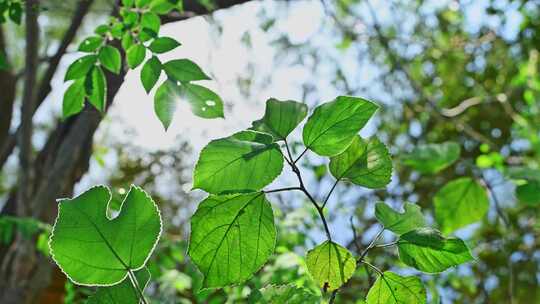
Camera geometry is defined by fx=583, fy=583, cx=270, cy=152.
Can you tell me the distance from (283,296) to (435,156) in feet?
1.61

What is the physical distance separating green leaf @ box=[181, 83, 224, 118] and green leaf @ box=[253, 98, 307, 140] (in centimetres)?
→ 15

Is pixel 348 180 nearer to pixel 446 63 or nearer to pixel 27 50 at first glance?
pixel 27 50

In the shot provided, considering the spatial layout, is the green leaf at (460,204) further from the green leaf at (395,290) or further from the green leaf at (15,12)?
the green leaf at (15,12)

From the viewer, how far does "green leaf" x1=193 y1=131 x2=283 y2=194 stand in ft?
0.93

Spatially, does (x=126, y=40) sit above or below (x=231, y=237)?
above

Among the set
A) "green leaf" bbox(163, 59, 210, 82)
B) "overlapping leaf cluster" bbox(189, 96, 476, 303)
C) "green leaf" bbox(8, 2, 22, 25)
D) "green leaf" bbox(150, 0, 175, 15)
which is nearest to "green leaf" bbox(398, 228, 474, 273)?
"overlapping leaf cluster" bbox(189, 96, 476, 303)

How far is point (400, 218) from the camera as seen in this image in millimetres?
332

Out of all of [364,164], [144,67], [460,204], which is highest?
[144,67]

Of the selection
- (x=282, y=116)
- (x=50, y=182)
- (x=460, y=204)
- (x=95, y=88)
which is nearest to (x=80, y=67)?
(x=95, y=88)

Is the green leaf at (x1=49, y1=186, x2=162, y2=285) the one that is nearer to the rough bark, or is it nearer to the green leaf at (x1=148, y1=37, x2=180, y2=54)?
the green leaf at (x1=148, y1=37, x2=180, y2=54)

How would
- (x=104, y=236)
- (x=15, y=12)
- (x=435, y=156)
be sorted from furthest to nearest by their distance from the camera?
(x=435, y=156) → (x=15, y=12) → (x=104, y=236)

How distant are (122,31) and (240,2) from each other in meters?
0.70

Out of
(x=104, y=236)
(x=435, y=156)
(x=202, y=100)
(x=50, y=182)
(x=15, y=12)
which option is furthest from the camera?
(x=50, y=182)

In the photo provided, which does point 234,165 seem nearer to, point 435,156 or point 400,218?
point 400,218
